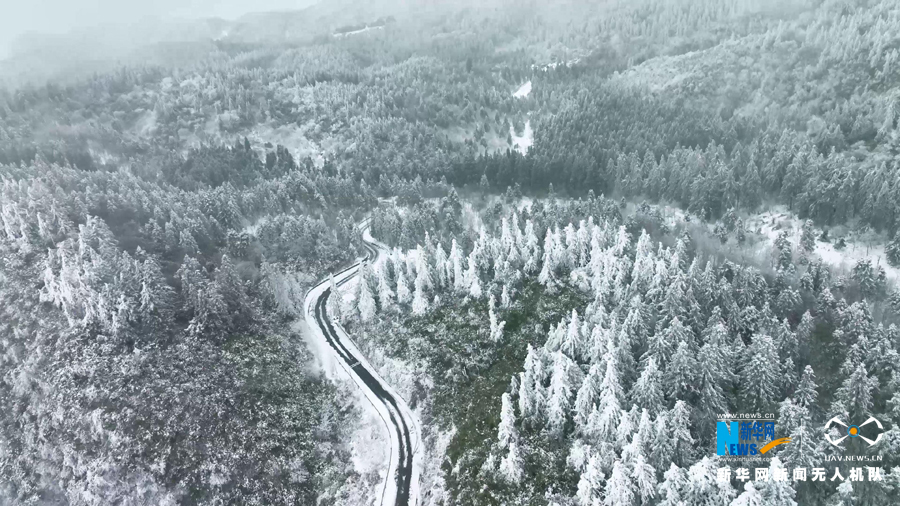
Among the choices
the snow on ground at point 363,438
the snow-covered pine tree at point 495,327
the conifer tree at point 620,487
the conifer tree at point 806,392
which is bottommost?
the snow on ground at point 363,438

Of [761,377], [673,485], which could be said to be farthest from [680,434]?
[761,377]

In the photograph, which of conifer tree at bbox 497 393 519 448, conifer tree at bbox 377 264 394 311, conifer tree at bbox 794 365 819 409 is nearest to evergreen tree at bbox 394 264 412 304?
conifer tree at bbox 377 264 394 311

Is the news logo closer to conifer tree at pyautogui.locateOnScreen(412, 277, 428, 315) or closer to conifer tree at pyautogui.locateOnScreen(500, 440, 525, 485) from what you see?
conifer tree at pyautogui.locateOnScreen(500, 440, 525, 485)

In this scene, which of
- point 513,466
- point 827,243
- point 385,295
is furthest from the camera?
point 827,243

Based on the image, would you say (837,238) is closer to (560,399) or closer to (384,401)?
(560,399)

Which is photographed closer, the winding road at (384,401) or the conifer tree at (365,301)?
the winding road at (384,401)

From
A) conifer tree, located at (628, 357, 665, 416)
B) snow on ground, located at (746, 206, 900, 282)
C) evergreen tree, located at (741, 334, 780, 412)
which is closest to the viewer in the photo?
conifer tree, located at (628, 357, 665, 416)

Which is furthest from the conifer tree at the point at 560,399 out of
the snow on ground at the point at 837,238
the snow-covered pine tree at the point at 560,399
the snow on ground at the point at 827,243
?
the snow on ground at the point at 837,238

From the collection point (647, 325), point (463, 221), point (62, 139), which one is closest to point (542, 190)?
point (463, 221)

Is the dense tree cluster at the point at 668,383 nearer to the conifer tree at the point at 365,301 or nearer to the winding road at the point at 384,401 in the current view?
the winding road at the point at 384,401
